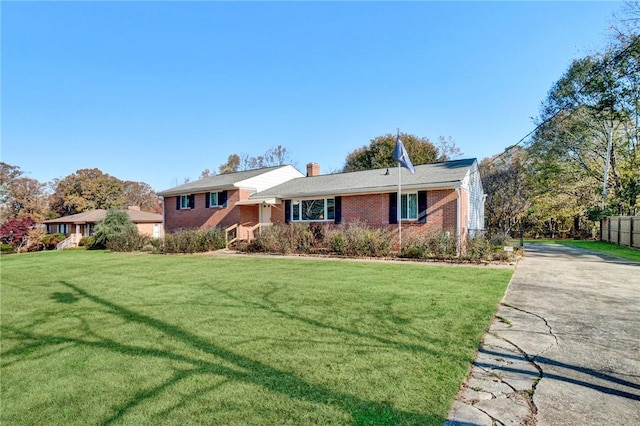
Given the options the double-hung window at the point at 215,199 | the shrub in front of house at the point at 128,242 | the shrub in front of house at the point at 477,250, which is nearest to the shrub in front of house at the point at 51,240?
the shrub in front of house at the point at 128,242

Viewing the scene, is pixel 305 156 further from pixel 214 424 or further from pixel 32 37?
pixel 214 424

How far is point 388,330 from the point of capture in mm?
4297

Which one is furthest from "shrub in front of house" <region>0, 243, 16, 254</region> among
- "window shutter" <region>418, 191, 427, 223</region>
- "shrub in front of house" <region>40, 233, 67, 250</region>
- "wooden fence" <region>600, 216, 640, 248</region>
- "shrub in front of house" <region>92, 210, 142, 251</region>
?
"wooden fence" <region>600, 216, 640, 248</region>

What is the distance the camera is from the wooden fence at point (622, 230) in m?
17.6

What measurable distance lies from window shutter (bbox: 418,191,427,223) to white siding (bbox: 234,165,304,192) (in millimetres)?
10688

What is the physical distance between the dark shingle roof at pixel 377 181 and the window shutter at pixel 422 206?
1.57ft

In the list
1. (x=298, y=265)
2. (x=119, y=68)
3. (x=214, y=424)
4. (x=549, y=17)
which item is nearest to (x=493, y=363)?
(x=214, y=424)

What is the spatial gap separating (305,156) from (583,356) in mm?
39129

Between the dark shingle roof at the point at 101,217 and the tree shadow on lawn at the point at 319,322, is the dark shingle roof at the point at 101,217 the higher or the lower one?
the higher one

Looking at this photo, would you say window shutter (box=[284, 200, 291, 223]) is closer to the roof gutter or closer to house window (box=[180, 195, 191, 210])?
the roof gutter

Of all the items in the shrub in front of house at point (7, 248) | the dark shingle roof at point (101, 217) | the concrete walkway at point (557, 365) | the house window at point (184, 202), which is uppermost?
the house window at point (184, 202)

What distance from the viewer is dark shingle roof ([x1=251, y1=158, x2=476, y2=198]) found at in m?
14.2

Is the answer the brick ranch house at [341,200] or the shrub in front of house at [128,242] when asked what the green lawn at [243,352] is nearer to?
the brick ranch house at [341,200]

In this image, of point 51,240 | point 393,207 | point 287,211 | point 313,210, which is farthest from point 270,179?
point 51,240
